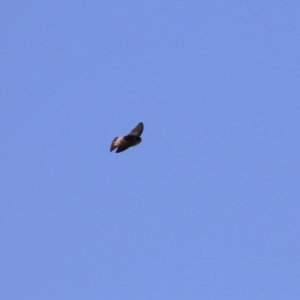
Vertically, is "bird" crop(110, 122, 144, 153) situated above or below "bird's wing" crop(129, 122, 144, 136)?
below

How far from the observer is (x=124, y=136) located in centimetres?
18438

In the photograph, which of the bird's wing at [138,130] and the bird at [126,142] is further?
the bird's wing at [138,130]

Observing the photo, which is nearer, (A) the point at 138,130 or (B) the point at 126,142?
(B) the point at 126,142

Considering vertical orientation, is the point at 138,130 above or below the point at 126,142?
above

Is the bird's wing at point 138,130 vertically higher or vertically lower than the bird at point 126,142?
higher

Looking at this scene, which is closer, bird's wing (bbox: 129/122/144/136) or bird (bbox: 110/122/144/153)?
bird (bbox: 110/122/144/153)
